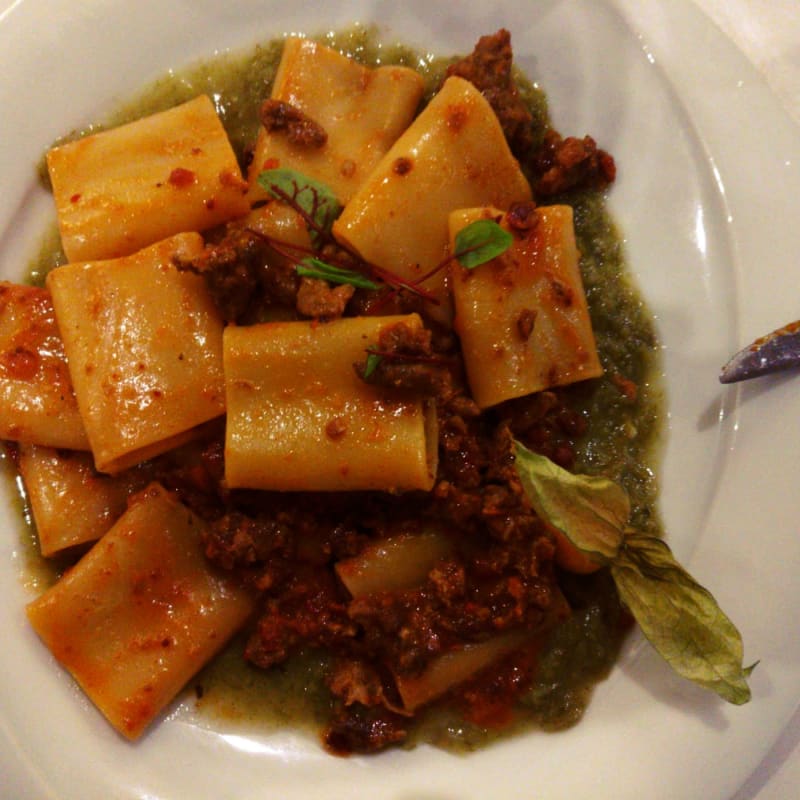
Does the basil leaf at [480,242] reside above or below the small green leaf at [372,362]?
above

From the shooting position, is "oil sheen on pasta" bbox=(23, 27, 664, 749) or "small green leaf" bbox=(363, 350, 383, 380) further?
"oil sheen on pasta" bbox=(23, 27, 664, 749)

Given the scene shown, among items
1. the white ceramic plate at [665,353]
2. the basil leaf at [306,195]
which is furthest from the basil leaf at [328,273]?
the white ceramic plate at [665,353]

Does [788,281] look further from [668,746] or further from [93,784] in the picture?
[93,784]

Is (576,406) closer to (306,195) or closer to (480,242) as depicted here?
(480,242)

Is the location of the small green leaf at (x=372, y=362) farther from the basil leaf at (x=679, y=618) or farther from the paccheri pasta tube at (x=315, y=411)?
the basil leaf at (x=679, y=618)

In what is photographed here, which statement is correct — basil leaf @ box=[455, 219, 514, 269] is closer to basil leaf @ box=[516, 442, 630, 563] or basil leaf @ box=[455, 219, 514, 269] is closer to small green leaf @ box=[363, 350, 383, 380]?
small green leaf @ box=[363, 350, 383, 380]

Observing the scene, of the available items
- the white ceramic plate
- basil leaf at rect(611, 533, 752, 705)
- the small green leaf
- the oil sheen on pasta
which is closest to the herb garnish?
basil leaf at rect(611, 533, 752, 705)

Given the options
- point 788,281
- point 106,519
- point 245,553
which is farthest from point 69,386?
→ point 788,281
